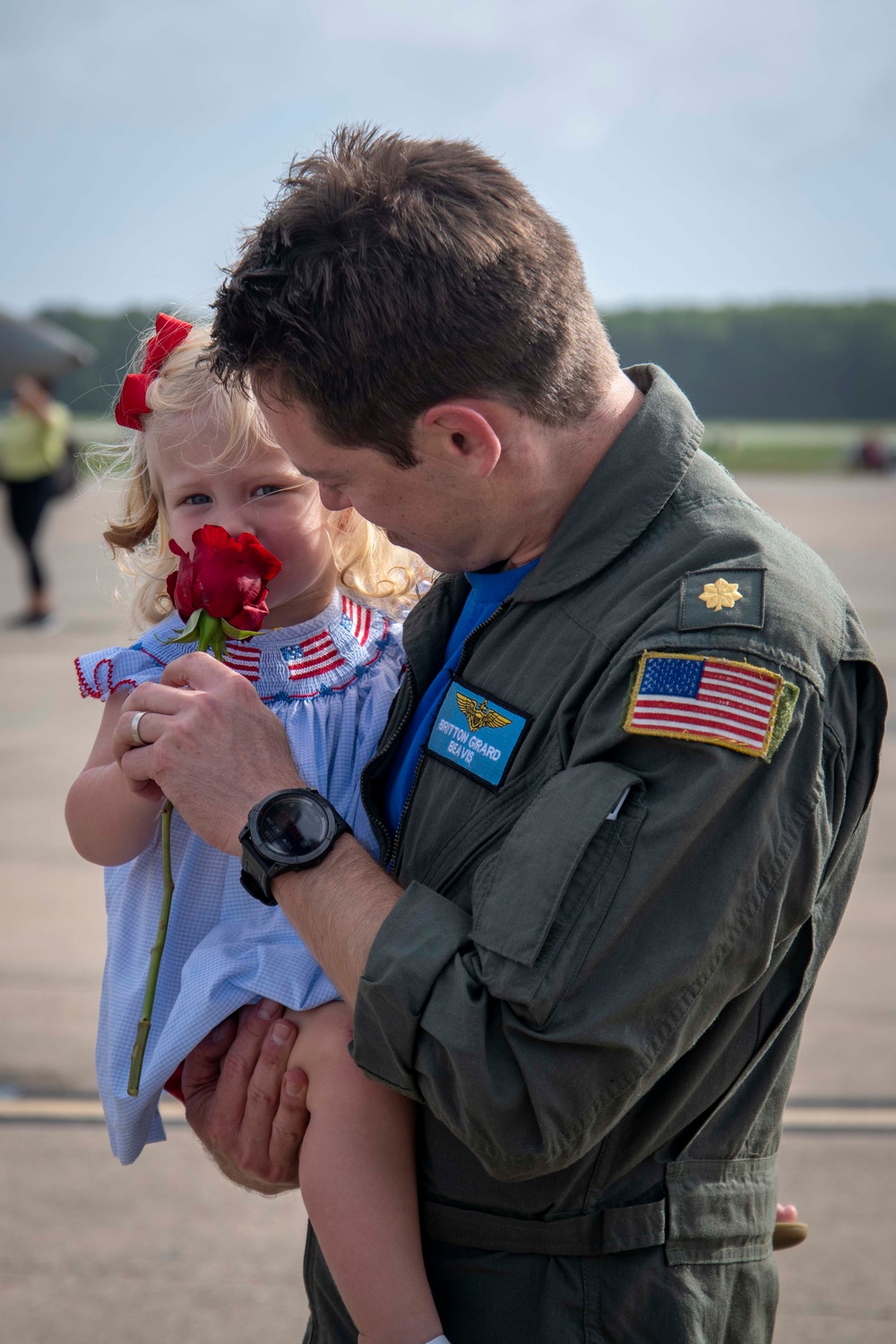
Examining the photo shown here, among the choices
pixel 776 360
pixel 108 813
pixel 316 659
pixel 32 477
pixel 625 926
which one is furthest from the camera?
pixel 776 360

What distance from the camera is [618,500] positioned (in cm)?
134

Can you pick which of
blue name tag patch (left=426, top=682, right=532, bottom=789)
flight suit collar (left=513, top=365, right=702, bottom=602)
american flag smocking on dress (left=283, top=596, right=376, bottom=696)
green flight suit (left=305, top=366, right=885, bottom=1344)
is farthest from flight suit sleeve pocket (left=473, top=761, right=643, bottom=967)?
american flag smocking on dress (left=283, top=596, right=376, bottom=696)

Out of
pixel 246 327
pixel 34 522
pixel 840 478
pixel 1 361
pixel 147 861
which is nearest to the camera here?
pixel 246 327

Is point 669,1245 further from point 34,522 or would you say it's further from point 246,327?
point 34,522

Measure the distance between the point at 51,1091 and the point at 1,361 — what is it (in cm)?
1424

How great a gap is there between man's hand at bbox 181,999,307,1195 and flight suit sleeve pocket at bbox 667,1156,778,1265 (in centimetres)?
48

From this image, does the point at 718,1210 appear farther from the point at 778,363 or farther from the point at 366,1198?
the point at 778,363

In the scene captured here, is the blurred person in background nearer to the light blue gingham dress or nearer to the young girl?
the young girl

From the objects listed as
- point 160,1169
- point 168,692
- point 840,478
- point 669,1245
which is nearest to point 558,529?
point 168,692

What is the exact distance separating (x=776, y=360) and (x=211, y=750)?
3251 inches

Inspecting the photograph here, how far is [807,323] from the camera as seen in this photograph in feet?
266

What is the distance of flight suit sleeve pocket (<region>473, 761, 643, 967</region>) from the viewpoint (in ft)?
3.69

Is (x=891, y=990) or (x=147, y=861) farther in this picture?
(x=891, y=990)

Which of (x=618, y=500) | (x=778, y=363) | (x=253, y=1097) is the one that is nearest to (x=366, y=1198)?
(x=253, y=1097)
